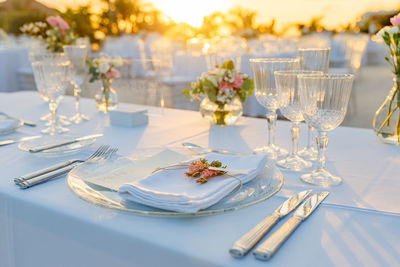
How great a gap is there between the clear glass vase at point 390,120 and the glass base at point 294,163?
0.38 m

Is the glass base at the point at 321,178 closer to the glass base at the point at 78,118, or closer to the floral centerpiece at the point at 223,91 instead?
the floral centerpiece at the point at 223,91

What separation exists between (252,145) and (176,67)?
4407 mm

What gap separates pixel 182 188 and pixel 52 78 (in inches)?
35.1

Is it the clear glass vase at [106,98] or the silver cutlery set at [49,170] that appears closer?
the silver cutlery set at [49,170]

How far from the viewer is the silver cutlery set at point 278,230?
606mm

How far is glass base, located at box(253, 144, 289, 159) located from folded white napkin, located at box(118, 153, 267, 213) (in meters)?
0.28

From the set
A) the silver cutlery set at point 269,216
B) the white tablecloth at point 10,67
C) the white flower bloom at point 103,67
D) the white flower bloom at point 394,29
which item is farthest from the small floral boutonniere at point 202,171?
the white tablecloth at point 10,67

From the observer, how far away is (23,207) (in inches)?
33.9

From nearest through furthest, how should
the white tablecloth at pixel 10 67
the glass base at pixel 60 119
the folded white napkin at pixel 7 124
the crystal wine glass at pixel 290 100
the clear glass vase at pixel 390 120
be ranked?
the crystal wine glass at pixel 290 100
the clear glass vase at pixel 390 120
the folded white napkin at pixel 7 124
the glass base at pixel 60 119
the white tablecloth at pixel 10 67

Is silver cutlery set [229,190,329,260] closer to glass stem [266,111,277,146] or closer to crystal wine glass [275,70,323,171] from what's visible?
crystal wine glass [275,70,323,171]

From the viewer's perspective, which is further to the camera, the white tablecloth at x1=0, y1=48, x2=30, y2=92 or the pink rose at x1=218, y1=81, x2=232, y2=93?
the white tablecloth at x1=0, y1=48, x2=30, y2=92

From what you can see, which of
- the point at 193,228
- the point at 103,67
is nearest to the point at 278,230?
the point at 193,228

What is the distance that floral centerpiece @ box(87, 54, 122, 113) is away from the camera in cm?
185

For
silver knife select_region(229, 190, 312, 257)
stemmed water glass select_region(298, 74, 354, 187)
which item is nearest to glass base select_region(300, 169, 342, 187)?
stemmed water glass select_region(298, 74, 354, 187)
